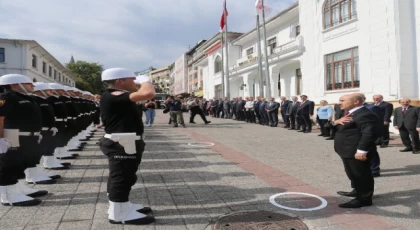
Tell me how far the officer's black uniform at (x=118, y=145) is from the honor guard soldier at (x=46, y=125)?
2.34 metres

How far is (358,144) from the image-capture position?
13.6ft

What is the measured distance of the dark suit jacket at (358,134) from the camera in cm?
403

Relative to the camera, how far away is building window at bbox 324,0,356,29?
16.0m

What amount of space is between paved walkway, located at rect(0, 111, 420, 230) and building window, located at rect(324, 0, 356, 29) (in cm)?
1021

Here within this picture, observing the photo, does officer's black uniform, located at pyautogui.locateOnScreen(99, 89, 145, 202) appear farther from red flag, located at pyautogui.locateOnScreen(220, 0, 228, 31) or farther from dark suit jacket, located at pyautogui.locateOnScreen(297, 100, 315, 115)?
red flag, located at pyautogui.locateOnScreen(220, 0, 228, 31)

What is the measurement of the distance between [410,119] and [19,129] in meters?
9.02

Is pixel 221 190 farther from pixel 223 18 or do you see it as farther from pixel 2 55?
pixel 2 55

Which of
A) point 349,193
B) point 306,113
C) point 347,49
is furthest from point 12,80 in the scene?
point 347,49

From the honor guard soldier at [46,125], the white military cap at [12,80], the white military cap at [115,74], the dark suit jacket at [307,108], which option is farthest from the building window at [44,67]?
the white military cap at [115,74]

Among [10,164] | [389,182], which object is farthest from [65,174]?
[389,182]

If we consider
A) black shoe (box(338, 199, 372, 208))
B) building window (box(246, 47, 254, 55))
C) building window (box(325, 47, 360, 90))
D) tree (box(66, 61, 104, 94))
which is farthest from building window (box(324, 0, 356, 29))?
tree (box(66, 61, 104, 94))

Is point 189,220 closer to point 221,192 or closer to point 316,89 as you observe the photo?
point 221,192

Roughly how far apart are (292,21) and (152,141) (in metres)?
16.4

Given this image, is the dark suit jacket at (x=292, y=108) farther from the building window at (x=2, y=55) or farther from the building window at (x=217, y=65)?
the building window at (x=2, y=55)
